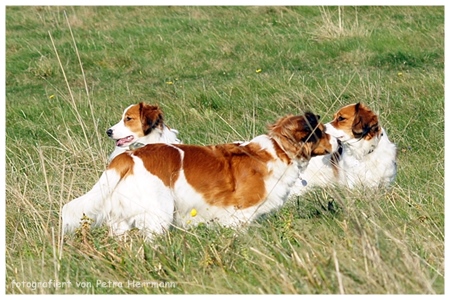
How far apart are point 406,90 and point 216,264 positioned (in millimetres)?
6422

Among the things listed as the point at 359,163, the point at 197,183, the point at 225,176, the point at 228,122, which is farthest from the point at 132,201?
the point at 228,122

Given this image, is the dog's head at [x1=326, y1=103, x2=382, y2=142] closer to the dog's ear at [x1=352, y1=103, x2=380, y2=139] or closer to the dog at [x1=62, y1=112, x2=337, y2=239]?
the dog's ear at [x1=352, y1=103, x2=380, y2=139]

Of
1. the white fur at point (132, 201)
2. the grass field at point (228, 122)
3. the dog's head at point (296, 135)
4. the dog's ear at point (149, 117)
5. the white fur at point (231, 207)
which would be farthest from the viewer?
the dog's ear at point (149, 117)

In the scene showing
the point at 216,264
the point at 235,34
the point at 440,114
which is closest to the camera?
the point at 216,264

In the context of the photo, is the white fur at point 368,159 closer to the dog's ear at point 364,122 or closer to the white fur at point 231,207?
the dog's ear at point 364,122

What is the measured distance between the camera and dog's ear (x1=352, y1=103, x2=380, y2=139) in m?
7.97

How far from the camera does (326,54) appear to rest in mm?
14102

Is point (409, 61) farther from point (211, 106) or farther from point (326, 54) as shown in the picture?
point (211, 106)

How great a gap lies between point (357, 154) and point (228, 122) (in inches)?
93.3

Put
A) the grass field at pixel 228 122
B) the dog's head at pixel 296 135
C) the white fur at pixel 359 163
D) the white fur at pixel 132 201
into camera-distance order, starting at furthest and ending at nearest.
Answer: the white fur at pixel 359 163, the dog's head at pixel 296 135, the white fur at pixel 132 201, the grass field at pixel 228 122

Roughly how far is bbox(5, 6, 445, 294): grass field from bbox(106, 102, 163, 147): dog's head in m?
0.33

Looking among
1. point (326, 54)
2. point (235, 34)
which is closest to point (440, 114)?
point (326, 54)

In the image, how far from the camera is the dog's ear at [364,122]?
797cm

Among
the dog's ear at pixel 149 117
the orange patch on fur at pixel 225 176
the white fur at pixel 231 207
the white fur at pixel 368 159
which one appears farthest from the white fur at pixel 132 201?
the white fur at pixel 368 159
